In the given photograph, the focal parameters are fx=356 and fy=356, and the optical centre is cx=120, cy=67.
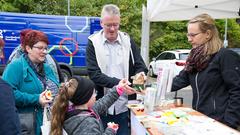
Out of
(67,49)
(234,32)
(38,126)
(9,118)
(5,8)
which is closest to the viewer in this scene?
(9,118)

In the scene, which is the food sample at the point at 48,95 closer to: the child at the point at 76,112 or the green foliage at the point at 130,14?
the child at the point at 76,112

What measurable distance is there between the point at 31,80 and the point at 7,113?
1.03 meters

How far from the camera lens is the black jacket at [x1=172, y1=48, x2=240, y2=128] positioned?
2.60 m

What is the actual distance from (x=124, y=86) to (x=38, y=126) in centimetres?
84

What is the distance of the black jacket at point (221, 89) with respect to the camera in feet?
8.53

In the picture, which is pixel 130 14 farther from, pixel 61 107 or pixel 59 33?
pixel 61 107

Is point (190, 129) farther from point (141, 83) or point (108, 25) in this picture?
A: point (108, 25)

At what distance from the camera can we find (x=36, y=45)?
3133 millimetres

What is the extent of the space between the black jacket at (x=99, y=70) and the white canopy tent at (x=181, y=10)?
4.58ft

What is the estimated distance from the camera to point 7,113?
202 cm

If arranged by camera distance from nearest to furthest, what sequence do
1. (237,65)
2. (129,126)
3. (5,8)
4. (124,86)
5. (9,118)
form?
(9,118) < (237,65) < (124,86) < (129,126) < (5,8)

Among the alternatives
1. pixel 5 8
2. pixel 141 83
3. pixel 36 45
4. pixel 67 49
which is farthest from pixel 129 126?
pixel 5 8

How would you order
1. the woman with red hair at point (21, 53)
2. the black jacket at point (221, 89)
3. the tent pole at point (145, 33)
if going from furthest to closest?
the tent pole at point (145, 33), the woman with red hair at point (21, 53), the black jacket at point (221, 89)

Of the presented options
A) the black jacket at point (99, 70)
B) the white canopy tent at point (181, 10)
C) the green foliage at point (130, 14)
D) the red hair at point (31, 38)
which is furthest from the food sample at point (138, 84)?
the green foliage at point (130, 14)
